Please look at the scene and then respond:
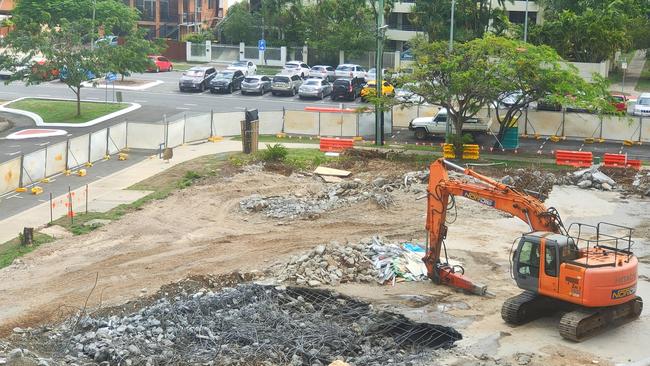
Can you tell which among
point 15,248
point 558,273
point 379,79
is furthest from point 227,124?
point 558,273

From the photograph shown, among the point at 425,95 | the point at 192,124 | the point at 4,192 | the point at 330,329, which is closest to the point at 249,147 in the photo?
the point at 192,124

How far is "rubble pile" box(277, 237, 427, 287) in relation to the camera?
24.5 meters

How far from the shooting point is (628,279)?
20531 millimetres

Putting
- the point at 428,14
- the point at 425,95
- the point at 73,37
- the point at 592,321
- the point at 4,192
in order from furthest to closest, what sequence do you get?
the point at 428,14 < the point at 73,37 < the point at 425,95 < the point at 4,192 < the point at 592,321

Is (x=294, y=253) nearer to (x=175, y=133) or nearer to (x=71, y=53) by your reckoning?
(x=175, y=133)

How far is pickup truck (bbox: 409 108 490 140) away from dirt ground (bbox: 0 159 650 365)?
9.14 meters

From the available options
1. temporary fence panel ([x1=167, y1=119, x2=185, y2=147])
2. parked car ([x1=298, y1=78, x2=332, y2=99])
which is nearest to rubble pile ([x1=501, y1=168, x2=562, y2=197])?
temporary fence panel ([x1=167, y1=119, x2=185, y2=147])

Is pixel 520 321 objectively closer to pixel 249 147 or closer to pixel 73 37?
pixel 249 147

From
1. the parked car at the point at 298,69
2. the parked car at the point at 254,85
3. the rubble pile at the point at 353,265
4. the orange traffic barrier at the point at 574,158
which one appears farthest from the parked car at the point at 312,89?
the rubble pile at the point at 353,265

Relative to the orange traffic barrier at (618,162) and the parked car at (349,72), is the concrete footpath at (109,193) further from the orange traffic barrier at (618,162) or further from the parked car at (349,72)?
the parked car at (349,72)

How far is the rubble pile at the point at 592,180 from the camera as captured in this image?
36.1m

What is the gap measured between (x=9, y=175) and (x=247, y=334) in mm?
16903

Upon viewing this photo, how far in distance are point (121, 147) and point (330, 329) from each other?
79.4 feet

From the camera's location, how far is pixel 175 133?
4403 centimetres
